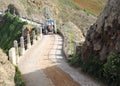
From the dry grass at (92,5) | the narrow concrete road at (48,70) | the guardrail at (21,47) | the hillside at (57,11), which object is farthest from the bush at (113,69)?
the dry grass at (92,5)

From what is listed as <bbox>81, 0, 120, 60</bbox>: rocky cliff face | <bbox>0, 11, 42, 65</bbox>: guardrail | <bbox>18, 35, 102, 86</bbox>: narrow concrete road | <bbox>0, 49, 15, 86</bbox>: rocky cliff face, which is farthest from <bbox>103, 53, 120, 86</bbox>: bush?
<bbox>0, 11, 42, 65</bbox>: guardrail

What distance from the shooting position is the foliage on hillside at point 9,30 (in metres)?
48.4

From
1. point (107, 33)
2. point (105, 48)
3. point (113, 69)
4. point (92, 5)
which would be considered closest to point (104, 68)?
point (113, 69)

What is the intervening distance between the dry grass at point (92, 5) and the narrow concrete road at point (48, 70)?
180 ft

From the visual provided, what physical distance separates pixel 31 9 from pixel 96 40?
53.2m

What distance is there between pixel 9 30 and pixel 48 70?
1050 inches

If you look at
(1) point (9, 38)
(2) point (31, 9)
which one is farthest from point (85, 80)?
(2) point (31, 9)

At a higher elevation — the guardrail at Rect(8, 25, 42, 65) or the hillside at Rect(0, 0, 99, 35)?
the hillside at Rect(0, 0, 99, 35)

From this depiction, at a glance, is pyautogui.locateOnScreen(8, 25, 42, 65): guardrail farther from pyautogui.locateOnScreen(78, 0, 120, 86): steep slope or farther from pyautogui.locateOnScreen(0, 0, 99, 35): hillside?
pyautogui.locateOnScreen(0, 0, 99, 35): hillside

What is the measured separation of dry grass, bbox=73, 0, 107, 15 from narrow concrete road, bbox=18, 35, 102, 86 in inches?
2157

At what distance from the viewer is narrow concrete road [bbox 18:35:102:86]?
2534 cm

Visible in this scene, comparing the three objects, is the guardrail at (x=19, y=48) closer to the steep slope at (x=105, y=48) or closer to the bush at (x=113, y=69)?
the steep slope at (x=105, y=48)

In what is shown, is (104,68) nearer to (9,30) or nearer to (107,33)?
(107,33)

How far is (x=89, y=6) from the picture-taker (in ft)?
319
